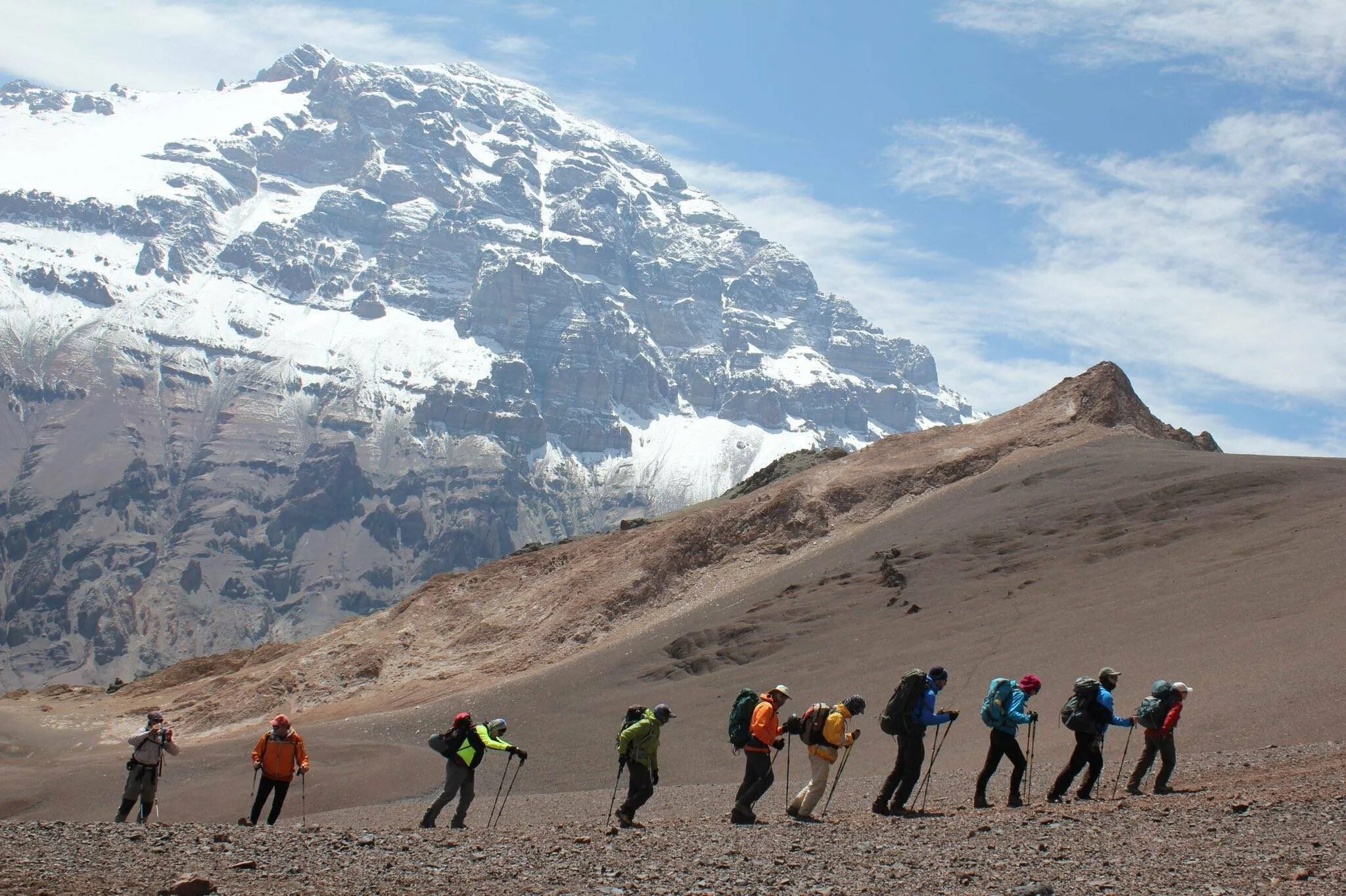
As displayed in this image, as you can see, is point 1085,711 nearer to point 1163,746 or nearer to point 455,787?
point 1163,746

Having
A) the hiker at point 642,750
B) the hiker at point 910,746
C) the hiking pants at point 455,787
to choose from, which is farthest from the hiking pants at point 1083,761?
the hiking pants at point 455,787

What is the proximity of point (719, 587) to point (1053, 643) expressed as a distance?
1442 centimetres

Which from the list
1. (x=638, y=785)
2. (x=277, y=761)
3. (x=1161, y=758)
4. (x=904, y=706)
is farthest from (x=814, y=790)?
(x=277, y=761)

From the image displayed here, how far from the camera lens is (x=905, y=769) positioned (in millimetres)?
15555

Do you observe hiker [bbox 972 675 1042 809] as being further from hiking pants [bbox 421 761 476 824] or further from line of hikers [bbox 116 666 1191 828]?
hiking pants [bbox 421 761 476 824]

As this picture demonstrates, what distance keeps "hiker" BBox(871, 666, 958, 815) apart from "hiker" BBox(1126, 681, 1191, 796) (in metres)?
2.45

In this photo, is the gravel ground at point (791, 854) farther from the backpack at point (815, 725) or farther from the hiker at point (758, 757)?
the backpack at point (815, 725)

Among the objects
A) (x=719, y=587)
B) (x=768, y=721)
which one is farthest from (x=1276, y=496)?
(x=768, y=721)

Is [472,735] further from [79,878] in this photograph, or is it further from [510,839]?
[79,878]

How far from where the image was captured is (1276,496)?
36.2m

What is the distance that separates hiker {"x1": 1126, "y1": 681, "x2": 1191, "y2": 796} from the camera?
52.2ft

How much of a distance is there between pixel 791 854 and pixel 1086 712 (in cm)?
480

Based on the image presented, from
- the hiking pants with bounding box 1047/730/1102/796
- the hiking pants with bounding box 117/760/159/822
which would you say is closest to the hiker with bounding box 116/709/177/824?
the hiking pants with bounding box 117/760/159/822

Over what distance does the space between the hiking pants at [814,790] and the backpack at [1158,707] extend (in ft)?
12.9
